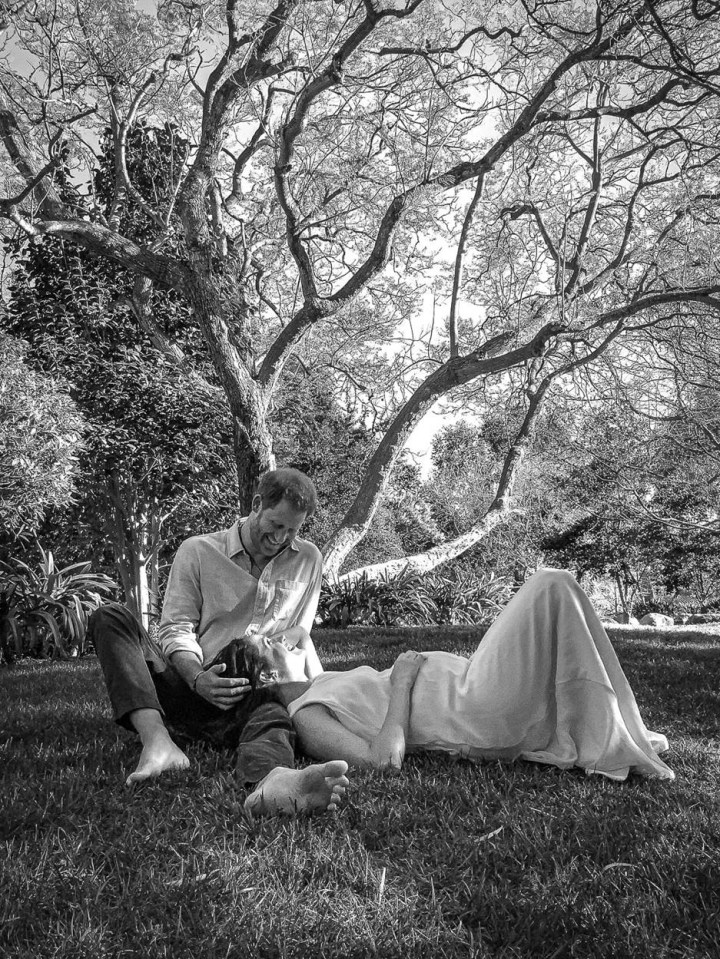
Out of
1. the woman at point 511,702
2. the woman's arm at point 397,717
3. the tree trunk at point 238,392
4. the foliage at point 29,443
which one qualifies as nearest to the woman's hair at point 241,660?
the woman at point 511,702

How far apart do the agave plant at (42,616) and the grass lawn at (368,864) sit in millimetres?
4424

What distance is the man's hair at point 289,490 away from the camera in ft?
10.1

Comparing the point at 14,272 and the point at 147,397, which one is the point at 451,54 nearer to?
the point at 147,397

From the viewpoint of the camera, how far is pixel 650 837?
2.21m

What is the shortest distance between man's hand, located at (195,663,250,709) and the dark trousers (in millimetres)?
145

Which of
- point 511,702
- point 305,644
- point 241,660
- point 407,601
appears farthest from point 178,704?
point 407,601

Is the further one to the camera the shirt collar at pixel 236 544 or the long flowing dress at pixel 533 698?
the shirt collar at pixel 236 544

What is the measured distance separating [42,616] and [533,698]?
18.5ft

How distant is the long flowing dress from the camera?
111 inches

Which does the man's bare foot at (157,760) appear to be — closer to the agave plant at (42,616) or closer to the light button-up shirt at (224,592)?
the light button-up shirt at (224,592)

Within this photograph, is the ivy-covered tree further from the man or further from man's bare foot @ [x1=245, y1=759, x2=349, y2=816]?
man's bare foot @ [x1=245, y1=759, x2=349, y2=816]

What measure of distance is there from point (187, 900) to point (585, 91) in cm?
996

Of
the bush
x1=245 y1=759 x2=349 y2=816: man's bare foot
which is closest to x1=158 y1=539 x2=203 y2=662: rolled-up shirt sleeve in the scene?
x1=245 y1=759 x2=349 y2=816: man's bare foot

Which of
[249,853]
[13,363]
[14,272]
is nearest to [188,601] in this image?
[249,853]
